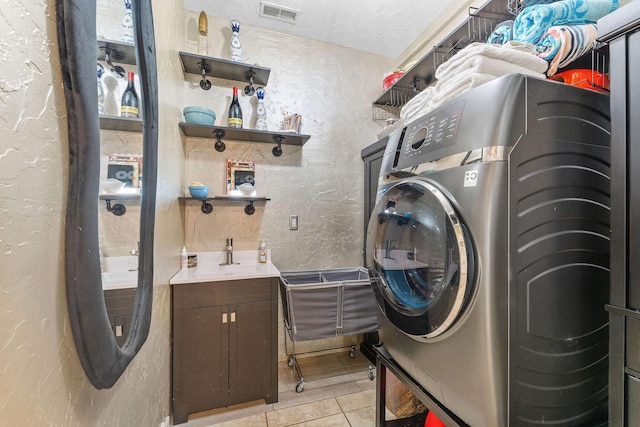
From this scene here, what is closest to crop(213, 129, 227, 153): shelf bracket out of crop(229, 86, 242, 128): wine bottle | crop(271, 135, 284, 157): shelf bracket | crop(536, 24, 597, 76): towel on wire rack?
crop(229, 86, 242, 128): wine bottle

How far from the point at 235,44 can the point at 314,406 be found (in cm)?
267

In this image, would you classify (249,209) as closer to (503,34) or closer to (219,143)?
(219,143)

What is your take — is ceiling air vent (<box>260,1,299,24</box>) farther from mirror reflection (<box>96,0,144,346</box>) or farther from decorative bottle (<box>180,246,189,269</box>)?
decorative bottle (<box>180,246,189,269</box>)

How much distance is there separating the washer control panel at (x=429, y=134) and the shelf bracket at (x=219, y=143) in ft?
4.69

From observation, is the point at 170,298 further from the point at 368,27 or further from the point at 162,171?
the point at 368,27

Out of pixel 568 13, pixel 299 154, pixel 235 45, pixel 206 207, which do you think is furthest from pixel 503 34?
pixel 206 207

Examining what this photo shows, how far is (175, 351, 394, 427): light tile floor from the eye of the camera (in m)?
1.58

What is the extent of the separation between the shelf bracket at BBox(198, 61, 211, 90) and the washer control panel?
5.36 feet

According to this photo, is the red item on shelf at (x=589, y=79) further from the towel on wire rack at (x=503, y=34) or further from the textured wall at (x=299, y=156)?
the textured wall at (x=299, y=156)

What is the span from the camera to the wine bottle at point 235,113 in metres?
1.99

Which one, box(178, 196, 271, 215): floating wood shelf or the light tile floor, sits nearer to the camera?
the light tile floor

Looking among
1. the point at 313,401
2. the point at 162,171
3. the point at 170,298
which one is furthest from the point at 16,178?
the point at 313,401

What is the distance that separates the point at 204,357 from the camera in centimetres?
161

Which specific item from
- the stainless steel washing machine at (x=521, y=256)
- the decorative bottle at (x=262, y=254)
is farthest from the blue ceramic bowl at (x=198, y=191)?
the stainless steel washing machine at (x=521, y=256)
